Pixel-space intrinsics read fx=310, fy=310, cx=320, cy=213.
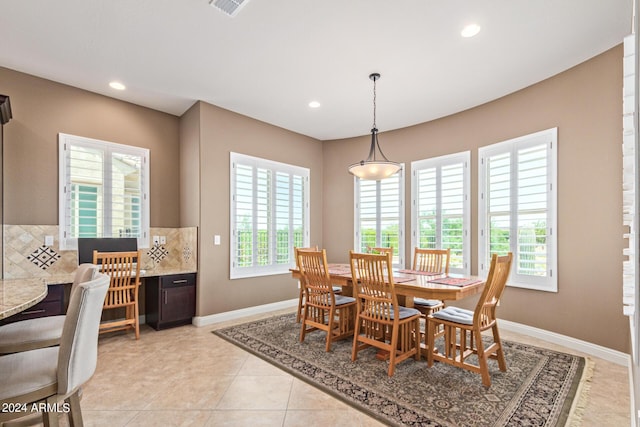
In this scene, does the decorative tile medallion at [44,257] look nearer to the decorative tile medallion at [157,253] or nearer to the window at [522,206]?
the decorative tile medallion at [157,253]

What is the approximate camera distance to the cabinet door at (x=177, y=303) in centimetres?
398

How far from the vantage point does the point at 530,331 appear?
3707 millimetres

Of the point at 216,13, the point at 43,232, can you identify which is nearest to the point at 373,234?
the point at 216,13

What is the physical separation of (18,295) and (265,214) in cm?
329

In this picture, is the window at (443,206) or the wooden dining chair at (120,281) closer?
the wooden dining chair at (120,281)

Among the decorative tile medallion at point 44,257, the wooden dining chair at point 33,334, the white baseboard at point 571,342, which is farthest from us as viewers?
the decorative tile medallion at point 44,257

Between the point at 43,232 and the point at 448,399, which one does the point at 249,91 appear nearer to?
the point at 43,232

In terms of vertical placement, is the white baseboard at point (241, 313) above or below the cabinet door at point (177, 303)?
below

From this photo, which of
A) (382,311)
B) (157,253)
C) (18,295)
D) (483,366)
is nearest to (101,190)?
(157,253)

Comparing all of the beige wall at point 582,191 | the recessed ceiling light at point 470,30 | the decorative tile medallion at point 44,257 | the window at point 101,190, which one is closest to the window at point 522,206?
the beige wall at point 582,191

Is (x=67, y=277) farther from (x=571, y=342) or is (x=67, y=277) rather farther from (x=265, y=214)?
(x=571, y=342)

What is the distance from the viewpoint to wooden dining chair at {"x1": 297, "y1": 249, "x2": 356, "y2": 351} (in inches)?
128

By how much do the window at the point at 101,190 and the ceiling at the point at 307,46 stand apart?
77 cm

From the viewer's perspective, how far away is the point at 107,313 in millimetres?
4043
